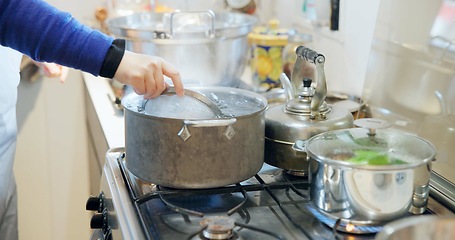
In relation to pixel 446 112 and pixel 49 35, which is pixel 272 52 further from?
pixel 49 35

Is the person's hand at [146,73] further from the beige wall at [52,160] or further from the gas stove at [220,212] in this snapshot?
the beige wall at [52,160]

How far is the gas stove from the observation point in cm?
77

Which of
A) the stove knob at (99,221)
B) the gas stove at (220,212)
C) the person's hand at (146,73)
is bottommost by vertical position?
the stove knob at (99,221)

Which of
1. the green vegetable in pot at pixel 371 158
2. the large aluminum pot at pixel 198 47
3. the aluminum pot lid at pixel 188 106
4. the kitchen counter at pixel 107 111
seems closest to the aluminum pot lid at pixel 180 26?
the large aluminum pot at pixel 198 47

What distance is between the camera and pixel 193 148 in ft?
2.73

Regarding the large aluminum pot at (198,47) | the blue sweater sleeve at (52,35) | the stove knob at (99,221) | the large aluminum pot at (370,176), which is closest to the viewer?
the large aluminum pot at (370,176)

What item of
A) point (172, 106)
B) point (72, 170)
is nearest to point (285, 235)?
point (172, 106)

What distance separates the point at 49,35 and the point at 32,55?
0.18 feet

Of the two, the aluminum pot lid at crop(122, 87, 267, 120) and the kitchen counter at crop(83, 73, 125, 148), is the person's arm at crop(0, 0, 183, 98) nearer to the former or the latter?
the aluminum pot lid at crop(122, 87, 267, 120)

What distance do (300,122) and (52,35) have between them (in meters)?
0.43

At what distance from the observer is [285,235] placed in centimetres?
78

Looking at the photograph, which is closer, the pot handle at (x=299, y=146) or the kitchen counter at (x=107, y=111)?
the pot handle at (x=299, y=146)

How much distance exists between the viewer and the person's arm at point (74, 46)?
2.90 feet

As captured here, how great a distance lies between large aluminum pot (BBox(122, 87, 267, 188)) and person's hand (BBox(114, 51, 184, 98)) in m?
0.04
